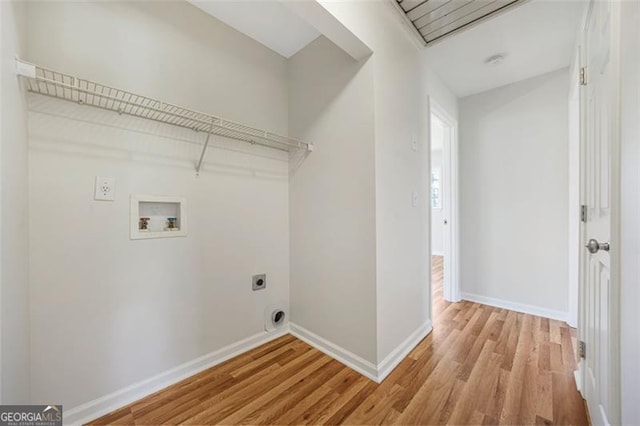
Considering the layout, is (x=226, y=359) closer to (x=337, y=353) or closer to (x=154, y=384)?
(x=154, y=384)

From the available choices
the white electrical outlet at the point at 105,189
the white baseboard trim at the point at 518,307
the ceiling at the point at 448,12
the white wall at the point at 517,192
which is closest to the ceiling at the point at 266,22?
the ceiling at the point at 448,12

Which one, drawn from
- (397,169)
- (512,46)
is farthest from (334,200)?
(512,46)

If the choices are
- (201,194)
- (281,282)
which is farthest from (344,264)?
(201,194)

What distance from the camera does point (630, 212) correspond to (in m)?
0.73

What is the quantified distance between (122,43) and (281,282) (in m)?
1.84

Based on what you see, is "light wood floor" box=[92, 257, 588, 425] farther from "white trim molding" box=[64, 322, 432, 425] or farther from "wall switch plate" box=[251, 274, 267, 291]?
"wall switch plate" box=[251, 274, 267, 291]

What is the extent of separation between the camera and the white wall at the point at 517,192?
231 centimetres

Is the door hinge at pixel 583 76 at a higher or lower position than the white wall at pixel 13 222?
higher

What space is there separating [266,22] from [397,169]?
4.63ft

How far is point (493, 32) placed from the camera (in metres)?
1.85

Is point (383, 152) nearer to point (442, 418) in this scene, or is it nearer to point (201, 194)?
point (201, 194)

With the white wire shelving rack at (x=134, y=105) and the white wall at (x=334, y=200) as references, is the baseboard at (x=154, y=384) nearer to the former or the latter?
the white wall at (x=334, y=200)

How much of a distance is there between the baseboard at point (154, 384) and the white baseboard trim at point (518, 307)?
232 cm

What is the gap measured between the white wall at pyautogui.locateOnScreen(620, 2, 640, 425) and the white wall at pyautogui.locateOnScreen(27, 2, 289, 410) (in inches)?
71.8
